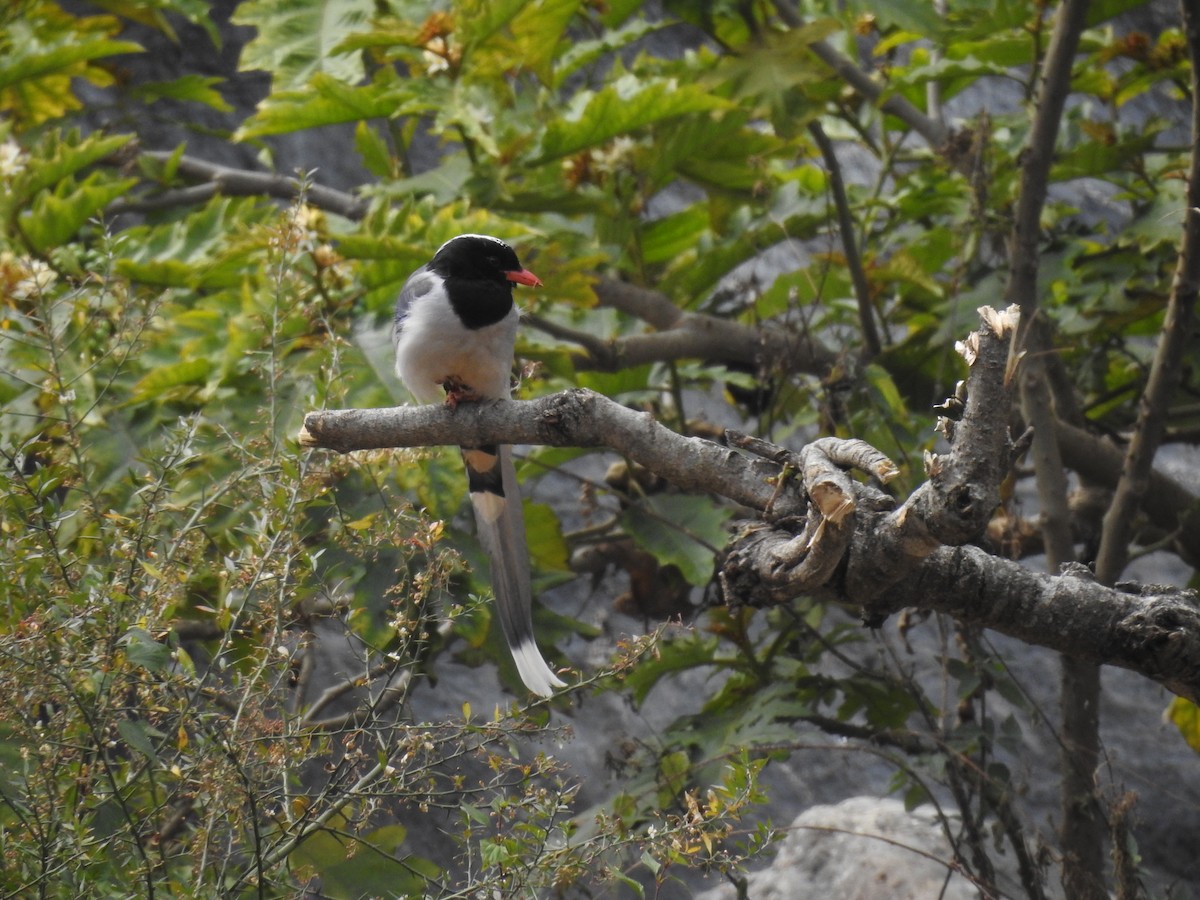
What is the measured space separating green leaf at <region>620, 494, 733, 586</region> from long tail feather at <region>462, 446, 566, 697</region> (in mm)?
466

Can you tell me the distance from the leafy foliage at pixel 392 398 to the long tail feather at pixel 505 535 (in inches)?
4.7

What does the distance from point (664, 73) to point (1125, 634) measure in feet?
8.54

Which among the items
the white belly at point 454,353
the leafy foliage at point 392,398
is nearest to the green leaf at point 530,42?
the leafy foliage at point 392,398

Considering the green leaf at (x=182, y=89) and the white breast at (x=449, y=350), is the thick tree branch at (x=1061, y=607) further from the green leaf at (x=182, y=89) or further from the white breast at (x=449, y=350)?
the green leaf at (x=182, y=89)

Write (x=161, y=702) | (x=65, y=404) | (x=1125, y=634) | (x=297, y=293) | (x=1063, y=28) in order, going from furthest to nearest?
1. (x=1063, y=28)
2. (x=297, y=293)
3. (x=65, y=404)
4. (x=161, y=702)
5. (x=1125, y=634)

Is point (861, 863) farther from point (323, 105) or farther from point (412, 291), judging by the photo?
point (323, 105)

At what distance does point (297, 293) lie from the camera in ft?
8.50

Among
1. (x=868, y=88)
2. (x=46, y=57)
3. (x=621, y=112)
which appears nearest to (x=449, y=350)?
(x=621, y=112)

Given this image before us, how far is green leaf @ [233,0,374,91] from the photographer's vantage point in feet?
10.7

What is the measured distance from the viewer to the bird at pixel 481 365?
8.15ft

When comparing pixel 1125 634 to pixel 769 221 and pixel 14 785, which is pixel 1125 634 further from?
pixel 769 221

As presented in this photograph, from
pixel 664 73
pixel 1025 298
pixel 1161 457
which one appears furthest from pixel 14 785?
pixel 1161 457

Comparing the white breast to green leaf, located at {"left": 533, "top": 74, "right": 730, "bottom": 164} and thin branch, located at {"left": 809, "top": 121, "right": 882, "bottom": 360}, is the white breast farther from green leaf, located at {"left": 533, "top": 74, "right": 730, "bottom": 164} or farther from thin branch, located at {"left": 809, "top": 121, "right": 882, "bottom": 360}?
thin branch, located at {"left": 809, "top": 121, "right": 882, "bottom": 360}

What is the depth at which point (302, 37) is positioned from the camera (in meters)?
3.32
